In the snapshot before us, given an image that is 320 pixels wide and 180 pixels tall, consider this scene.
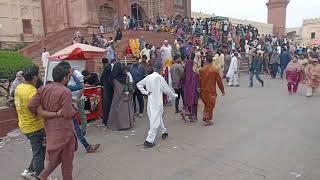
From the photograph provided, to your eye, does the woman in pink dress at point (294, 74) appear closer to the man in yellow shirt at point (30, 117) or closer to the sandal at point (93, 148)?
the sandal at point (93, 148)

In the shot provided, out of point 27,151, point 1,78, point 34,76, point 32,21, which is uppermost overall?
point 32,21

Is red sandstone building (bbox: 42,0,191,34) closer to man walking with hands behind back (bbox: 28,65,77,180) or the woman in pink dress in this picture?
the woman in pink dress

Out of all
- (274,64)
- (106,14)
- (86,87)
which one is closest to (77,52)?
(86,87)

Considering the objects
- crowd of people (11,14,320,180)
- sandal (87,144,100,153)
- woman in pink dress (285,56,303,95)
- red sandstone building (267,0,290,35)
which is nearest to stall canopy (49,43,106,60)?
crowd of people (11,14,320,180)

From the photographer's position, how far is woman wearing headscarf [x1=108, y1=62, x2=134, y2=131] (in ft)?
26.6

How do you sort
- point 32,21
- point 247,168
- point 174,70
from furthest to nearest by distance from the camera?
1. point 32,21
2. point 174,70
3. point 247,168

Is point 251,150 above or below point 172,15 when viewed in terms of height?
below

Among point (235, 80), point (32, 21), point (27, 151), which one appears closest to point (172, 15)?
point (32, 21)

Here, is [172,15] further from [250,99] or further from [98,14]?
[250,99]

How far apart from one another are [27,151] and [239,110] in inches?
230

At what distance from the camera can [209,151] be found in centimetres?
635

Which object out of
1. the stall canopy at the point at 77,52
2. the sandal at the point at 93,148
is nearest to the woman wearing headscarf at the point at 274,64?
the stall canopy at the point at 77,52

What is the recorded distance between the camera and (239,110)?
1001 cm

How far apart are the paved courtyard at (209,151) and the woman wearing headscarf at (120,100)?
27cm
